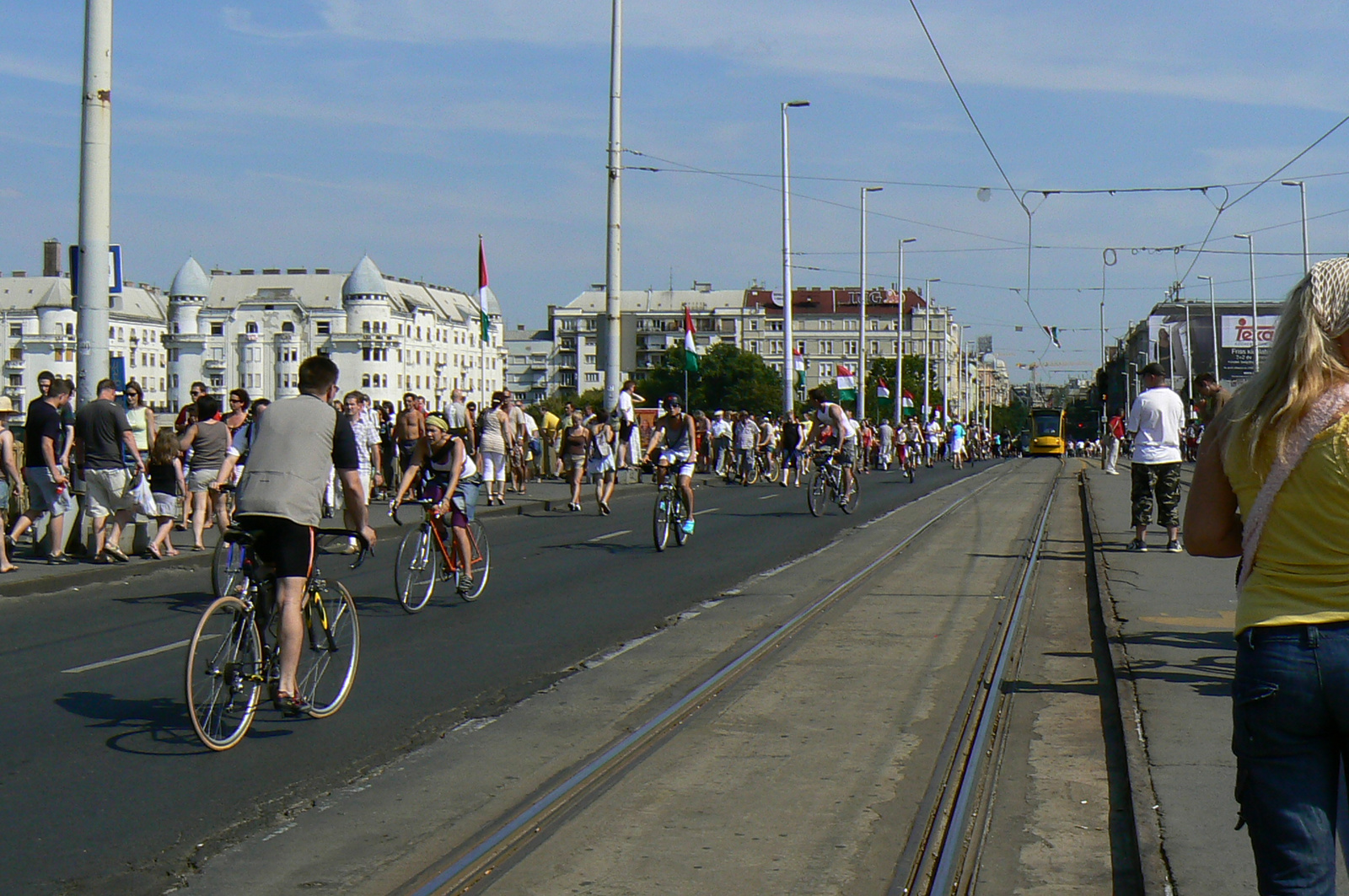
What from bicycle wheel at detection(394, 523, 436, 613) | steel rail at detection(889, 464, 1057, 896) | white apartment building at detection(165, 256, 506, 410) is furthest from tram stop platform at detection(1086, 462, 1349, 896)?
white apartment building at detection(165, 256, 506, 410)

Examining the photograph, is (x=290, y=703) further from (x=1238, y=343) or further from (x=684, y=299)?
(x=684, y=299)

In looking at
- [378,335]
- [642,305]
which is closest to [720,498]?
[378,335]

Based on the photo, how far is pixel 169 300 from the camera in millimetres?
163875

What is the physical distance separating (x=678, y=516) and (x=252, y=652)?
9.98 m

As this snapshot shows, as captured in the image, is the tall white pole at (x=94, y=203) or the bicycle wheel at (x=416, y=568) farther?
the tall white pole at (x=94, y=203)

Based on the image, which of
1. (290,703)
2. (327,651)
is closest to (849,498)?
(327,651)

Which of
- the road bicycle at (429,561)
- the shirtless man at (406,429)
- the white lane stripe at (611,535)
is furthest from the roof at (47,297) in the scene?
the road bicycle at (429,561)

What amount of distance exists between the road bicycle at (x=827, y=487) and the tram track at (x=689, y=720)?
11485 mm

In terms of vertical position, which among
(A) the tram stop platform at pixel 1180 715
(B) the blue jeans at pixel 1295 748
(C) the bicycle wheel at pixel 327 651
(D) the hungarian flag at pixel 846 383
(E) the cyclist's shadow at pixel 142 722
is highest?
(D) the hungarian flag at pixel 846 383

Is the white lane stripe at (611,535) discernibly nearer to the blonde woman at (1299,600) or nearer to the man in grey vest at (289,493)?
the man in grey vest at (289,493)

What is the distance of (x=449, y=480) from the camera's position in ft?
36.3

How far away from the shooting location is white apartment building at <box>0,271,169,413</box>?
499 ft

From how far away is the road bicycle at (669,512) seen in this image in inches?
619

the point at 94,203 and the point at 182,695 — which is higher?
the point at 94,203
